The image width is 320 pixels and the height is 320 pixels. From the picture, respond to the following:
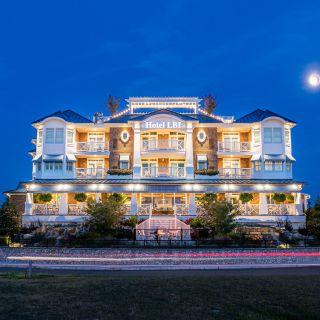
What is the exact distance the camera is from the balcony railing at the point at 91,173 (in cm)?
5216

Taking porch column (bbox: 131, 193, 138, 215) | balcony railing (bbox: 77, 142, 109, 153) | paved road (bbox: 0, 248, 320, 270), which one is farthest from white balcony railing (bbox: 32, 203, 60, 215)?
paved road (bbox: 0, 248, 320, 270)

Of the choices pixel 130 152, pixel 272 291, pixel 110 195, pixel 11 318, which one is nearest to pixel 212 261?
pixel 272 291

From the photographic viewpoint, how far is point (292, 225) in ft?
153

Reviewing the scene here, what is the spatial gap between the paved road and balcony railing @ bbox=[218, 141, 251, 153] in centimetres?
2614

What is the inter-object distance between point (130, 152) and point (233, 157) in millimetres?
11840

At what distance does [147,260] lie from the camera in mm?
22297

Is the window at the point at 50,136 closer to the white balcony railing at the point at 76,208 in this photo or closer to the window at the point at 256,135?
the white balcony railing at the point at 76,208

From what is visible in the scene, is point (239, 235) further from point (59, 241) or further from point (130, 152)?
point (130, 152)

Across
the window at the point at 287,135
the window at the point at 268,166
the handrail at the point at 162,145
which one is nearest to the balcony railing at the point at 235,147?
the window at the point at 268,166

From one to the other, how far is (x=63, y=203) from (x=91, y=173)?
5683mm

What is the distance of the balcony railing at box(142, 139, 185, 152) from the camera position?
52.2 m

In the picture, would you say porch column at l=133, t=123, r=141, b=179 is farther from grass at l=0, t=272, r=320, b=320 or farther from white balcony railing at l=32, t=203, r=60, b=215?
grass at l=0, t=272, r=320, b=320

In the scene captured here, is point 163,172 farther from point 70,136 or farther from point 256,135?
point 256,135

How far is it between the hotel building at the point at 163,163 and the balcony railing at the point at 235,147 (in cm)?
11
